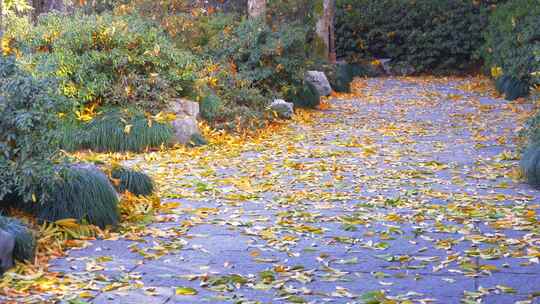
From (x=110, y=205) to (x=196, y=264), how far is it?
128 centimetres

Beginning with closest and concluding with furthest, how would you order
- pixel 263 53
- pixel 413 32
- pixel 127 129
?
pixel 127 129
pixel 263 53
pixel 413 32

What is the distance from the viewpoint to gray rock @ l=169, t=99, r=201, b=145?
11.0 meters

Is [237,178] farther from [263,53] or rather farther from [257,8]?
[257,8]

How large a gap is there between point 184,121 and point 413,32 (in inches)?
558

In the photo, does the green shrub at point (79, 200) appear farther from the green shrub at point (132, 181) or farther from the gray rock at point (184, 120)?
the gray rock at point (184, 120)

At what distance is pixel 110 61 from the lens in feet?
37.0

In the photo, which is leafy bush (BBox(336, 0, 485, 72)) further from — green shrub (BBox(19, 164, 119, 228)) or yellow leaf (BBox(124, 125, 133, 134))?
green shrub (BBox(19, 164, 119, 228))

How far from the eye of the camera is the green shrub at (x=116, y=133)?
10539 millimetres

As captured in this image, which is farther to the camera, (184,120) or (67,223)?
(184,120)

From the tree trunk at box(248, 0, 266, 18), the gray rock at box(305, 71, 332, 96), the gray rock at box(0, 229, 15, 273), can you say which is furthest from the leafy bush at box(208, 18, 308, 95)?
the gray rock at box(0, 229, 15, 273)

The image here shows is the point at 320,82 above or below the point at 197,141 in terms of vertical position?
above

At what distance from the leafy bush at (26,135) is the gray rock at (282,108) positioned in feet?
26.1

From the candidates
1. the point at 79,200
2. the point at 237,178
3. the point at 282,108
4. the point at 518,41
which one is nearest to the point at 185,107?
the point at 282,108

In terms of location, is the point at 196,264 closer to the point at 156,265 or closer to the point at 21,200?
the point at 156,265
